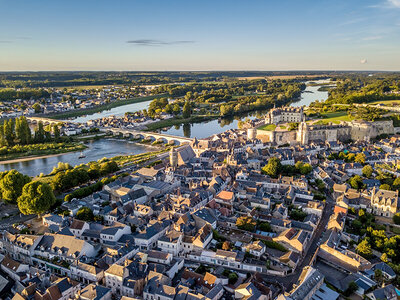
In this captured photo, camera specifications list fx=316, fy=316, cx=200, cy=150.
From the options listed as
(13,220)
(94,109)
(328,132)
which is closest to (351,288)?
(13,220)

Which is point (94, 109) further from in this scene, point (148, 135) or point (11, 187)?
point (11, 187)

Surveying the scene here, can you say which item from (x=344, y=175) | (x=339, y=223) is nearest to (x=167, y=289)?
(x=339, y=223)

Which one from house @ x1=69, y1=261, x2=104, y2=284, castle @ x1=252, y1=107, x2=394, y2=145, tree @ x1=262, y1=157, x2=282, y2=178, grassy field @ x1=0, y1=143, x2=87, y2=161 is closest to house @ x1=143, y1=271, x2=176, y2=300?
house @ x1=69, y1=261, x2=104, y2=284

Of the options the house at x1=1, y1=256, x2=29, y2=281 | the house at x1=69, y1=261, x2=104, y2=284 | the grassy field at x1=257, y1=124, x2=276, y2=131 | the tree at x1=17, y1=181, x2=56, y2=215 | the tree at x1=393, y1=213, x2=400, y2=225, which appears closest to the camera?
the house at x1=69, y1=261, x2=104, y2=284

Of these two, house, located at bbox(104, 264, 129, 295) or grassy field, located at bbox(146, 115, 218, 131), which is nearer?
house, located at bbox(104, 264, 129, 295)

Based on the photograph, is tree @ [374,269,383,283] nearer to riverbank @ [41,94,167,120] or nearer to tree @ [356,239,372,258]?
tree @ [356,239,372,258]

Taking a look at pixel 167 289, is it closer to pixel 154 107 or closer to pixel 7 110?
pixel 154 107

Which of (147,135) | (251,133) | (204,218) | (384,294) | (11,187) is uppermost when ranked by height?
(251,133)
